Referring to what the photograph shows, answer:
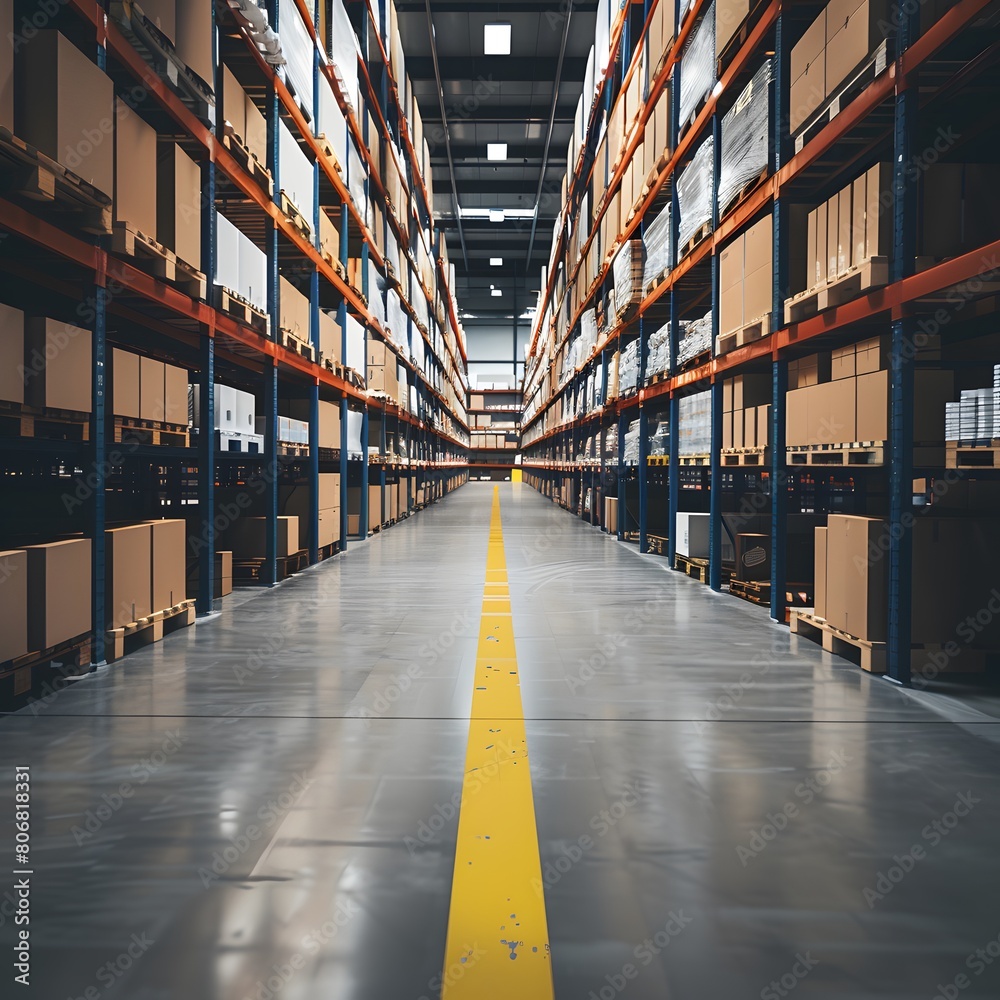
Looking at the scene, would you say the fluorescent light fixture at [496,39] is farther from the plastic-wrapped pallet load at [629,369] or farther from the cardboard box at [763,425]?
the cardboard box at [763,425]

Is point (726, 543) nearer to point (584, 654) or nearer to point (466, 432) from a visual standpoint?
point (584, 654)

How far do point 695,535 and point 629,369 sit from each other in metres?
3.22

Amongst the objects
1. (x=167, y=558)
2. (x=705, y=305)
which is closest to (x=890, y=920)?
(x=167, y=558)

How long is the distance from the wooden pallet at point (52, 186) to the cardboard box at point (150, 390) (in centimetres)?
86

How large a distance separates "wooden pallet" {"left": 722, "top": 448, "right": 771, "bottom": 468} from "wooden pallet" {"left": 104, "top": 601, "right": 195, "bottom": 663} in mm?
3991

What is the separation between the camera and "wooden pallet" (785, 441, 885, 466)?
3705 millimetres

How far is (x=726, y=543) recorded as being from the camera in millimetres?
6699

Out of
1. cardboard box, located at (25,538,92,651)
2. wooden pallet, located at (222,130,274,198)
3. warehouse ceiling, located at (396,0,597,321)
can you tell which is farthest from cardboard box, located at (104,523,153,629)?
warehouse ceiling, located at (396,0,597,321)

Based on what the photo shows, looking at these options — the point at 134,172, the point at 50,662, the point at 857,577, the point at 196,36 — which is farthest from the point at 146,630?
the point at 857,577

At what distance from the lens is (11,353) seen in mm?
2967

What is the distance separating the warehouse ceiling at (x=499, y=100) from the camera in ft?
48.4

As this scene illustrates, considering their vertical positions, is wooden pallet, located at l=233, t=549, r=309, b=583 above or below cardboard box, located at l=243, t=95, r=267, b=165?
below

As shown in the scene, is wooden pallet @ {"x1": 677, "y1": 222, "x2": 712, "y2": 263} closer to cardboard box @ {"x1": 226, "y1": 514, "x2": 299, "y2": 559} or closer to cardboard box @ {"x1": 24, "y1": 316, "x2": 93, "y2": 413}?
cardboard box @ {"x1": 226, "y1": 514, "x2": 299, "y2": 559}

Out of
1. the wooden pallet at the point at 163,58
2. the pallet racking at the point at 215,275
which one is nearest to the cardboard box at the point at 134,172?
the pallet racking at the point at 215,275
